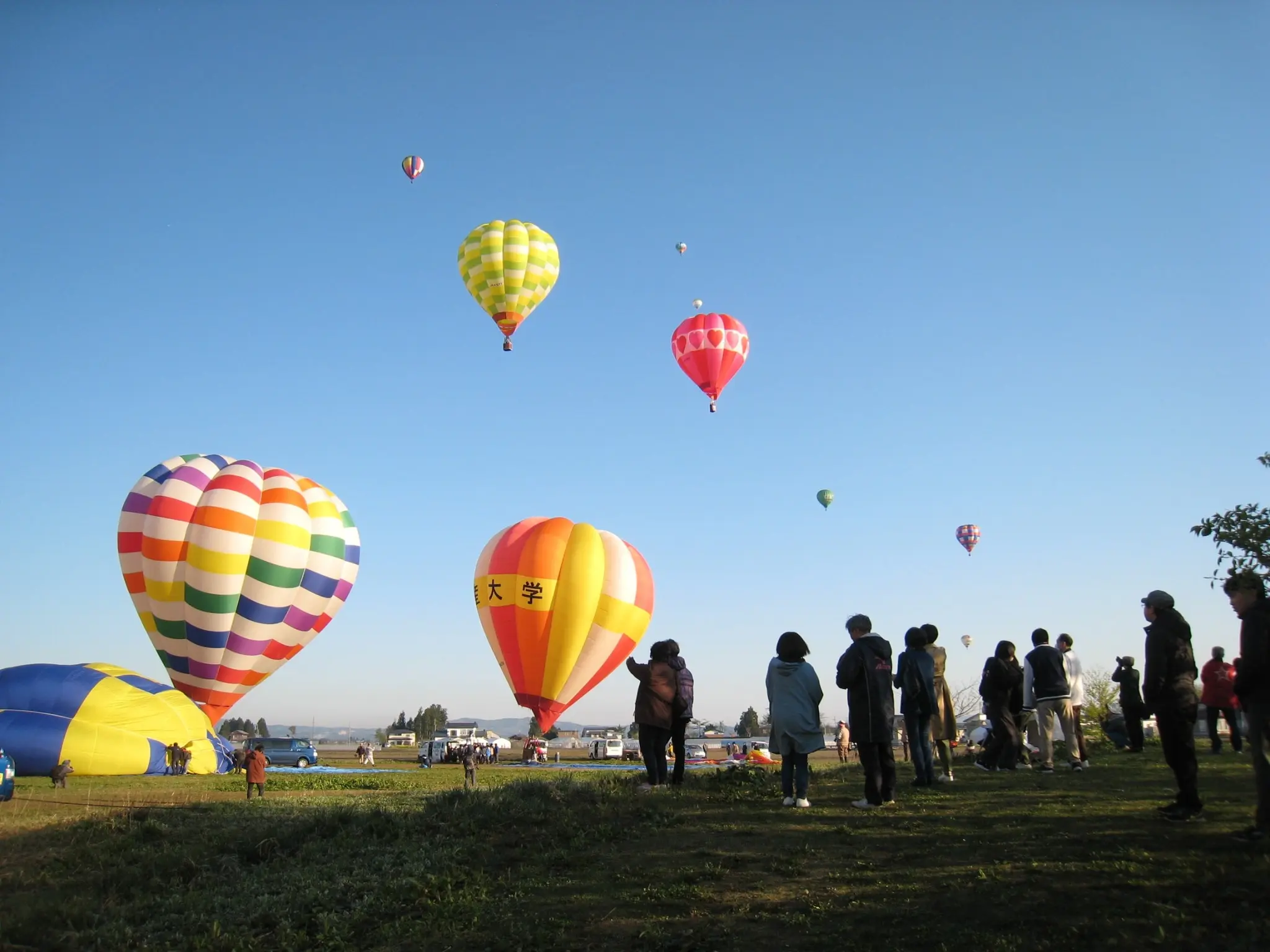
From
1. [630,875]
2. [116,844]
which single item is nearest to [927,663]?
[630,875]

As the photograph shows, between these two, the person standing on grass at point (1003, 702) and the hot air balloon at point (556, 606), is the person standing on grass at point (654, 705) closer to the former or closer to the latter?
the person standing on grass at point (1003, 702)

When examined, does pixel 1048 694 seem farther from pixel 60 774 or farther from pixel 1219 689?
pixel 60 774

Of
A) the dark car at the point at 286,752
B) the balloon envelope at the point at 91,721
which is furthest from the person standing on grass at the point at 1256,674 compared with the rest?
the dark car at the point at 286,752

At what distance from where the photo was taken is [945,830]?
838 cm

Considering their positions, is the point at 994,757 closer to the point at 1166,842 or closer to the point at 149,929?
the point at 1166,842

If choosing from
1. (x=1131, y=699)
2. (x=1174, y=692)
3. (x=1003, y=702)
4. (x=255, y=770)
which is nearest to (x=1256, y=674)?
(x=1174, y=692)

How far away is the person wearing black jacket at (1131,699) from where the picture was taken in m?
15.7

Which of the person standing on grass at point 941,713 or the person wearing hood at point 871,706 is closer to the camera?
the person wearing hood at point 871,706

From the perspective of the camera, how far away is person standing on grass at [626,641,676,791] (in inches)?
468

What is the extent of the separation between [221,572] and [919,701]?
30198 millimetres

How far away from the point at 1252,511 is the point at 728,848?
24.6 feet

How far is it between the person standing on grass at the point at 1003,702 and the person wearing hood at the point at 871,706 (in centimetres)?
327

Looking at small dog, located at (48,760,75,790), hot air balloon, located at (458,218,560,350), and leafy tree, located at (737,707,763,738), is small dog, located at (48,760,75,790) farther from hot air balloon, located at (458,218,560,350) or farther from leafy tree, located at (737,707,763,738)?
leafy tree, located at (737,707,763,738)

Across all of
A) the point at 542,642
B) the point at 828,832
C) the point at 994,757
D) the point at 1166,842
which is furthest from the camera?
the point at 542,642
